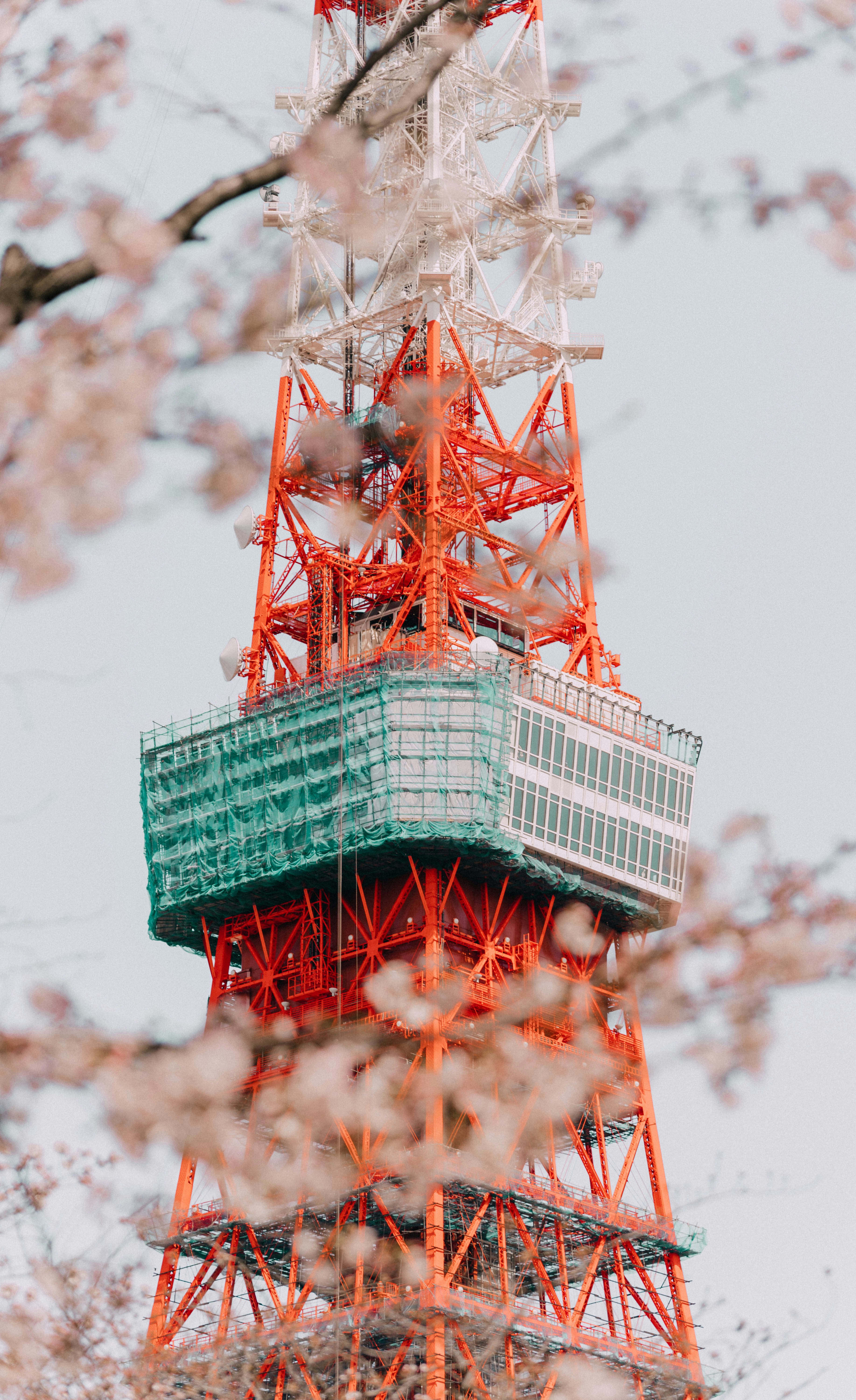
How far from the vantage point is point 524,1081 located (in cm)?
2548

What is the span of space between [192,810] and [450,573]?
15088 mm

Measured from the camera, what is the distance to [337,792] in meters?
92.2

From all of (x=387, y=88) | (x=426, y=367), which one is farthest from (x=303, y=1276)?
(x=387, y=88)

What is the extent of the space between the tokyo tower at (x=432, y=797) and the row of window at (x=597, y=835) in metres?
0.12

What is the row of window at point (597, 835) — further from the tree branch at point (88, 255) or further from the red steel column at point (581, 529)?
the tree branch at point (88, 255)

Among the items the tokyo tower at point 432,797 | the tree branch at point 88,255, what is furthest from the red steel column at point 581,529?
the tree branch at point 88,255

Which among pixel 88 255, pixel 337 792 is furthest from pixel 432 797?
pixel 88 255

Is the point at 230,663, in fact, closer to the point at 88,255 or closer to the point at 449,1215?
the point at 449,1215

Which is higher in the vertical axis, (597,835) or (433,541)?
(433,541)

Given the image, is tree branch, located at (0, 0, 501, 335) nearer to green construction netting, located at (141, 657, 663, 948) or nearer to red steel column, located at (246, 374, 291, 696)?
green construction netting, located at (141, 657, 663, 948)

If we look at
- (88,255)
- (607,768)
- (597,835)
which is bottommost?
(88,255)

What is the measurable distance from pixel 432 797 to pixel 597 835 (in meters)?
8.17

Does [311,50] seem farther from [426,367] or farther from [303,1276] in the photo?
[303,1276]

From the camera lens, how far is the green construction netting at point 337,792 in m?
90.4
